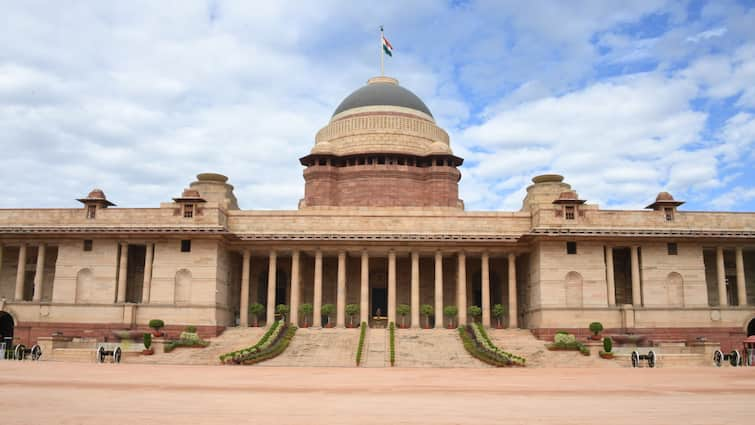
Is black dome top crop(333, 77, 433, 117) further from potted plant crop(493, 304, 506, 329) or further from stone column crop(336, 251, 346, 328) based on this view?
potted plant crop(493, 304, 506, 329)

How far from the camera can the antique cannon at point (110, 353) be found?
33.6 m

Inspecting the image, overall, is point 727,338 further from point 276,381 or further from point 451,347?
point 276,381

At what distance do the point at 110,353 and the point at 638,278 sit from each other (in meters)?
31.2

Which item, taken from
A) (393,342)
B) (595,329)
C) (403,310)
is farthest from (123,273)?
(595,329)

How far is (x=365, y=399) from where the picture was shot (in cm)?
1672

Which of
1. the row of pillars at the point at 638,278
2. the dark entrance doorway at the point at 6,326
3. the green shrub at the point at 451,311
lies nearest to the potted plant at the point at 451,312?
the green shrub at the point at 451,311

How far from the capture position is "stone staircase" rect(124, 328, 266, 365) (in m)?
34.9

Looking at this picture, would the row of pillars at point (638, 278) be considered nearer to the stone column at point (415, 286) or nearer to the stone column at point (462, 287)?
the stone column at point (462, 287)

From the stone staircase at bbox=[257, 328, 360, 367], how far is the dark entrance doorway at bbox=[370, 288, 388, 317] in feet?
27.0

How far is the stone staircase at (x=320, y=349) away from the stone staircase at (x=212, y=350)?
8.77 feet

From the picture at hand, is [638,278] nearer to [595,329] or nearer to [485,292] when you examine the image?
[595,329]

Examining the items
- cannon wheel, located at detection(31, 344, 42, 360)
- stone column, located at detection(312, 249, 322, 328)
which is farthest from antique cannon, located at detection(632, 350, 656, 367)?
cannon wheel, located at detection(31, 344, 42, 360)

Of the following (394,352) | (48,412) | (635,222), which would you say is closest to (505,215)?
(635,222)

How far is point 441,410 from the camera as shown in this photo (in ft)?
47.6
